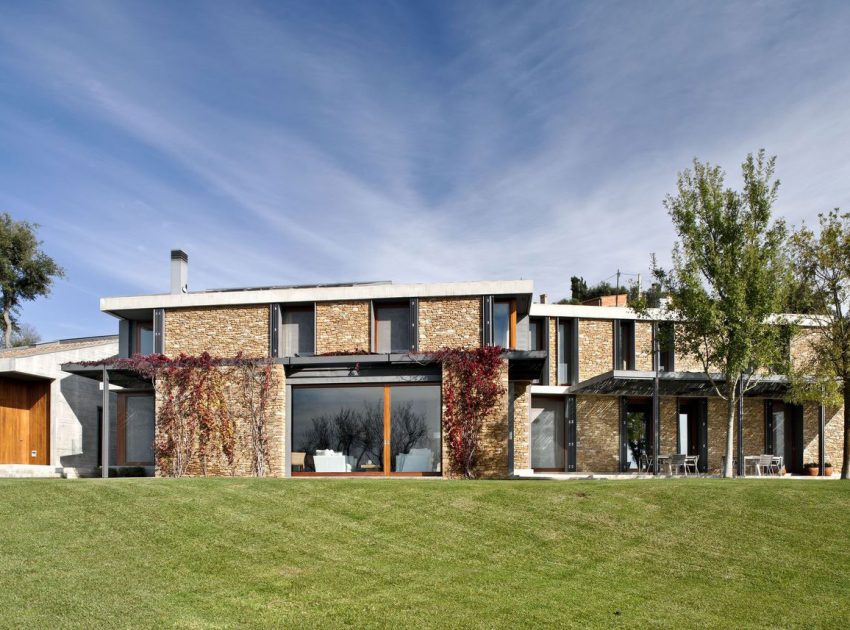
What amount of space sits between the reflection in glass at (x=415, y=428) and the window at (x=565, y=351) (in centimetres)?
765

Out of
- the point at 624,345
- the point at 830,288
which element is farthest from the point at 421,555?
the point at 624,345

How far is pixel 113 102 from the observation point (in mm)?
18484

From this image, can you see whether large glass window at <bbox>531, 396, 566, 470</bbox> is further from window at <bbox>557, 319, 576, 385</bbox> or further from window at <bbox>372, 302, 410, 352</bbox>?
window at <bbox>372, 302, 410, 352</bbox>

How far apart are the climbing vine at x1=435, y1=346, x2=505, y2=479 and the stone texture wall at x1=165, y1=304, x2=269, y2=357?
560 cm

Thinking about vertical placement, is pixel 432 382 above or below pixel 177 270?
below

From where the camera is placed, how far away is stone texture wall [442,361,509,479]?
1753cm

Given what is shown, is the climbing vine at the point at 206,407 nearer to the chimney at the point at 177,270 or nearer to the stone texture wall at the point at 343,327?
the stone texture wall at the point at 343,327

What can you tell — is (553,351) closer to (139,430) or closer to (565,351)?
(565,351)

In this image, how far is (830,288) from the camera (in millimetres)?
16828

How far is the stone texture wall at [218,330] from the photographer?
1964 cm

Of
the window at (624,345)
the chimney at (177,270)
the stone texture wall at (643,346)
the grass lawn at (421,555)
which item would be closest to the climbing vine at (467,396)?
the grass lawn at (421,555)

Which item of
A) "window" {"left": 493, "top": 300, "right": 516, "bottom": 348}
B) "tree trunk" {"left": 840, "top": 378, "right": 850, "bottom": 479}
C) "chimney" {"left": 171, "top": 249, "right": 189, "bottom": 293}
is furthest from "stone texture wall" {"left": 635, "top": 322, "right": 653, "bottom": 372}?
"chimney" {"left": 171, "top": 249, "right": 189, "bottom": 293}

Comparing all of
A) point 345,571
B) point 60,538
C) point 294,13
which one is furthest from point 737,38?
point 60,538

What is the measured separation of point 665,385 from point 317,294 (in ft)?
38.0
